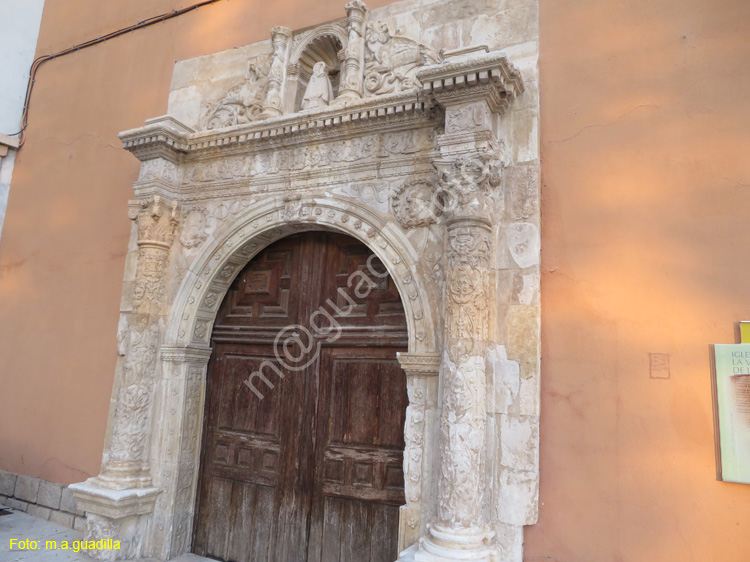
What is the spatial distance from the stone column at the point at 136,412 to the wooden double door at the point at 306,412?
1.35ft

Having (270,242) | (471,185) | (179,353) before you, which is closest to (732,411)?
(471,185)

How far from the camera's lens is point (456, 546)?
97.3 inches

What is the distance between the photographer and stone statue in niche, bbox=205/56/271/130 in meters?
3.91

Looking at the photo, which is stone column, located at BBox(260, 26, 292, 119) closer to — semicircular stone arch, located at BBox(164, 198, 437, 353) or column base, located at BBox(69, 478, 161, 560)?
semicircular stone arch, located at BBox(164, 198, 437, 353)

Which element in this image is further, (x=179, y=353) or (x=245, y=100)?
(x=245, y=100)

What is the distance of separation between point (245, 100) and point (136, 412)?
2366 mm

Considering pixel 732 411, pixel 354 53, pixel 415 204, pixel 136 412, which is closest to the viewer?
pixel 732 411

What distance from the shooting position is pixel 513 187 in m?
2.91

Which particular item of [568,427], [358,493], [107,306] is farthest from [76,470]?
[568,427]

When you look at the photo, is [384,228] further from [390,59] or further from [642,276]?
[642,276]

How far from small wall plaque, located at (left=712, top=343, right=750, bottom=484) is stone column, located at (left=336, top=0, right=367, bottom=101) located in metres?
2.57

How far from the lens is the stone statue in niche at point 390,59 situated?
11.0ft

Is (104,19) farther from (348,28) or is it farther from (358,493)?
(358,493)

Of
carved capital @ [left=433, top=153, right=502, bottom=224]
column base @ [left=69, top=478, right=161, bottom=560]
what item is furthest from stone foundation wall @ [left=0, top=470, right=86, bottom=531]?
carved capital @ [left=433, top=153, right=502, bottom=224]
